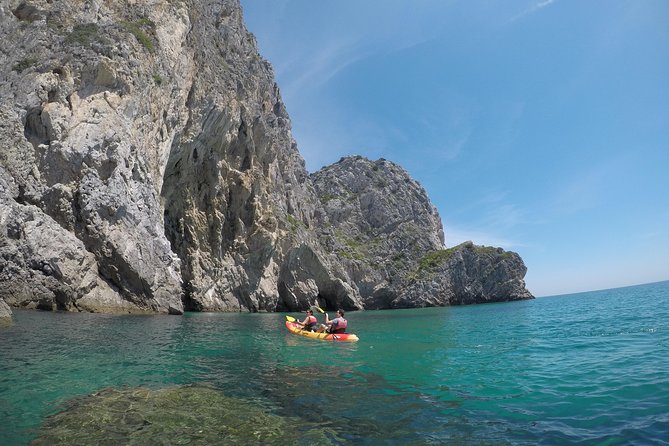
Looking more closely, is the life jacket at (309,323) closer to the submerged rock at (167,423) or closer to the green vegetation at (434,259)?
the submerged rock at (167,423)

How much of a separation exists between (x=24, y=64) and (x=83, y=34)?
230 inches

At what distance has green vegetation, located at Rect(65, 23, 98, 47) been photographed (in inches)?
1286

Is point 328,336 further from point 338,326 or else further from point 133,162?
point 133,162

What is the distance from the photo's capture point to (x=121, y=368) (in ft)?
37.7

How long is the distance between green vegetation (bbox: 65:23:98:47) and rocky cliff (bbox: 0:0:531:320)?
145 millimetres

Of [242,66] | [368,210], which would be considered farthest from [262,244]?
[368,210]

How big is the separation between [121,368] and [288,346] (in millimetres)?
8474

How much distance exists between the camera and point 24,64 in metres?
29.9

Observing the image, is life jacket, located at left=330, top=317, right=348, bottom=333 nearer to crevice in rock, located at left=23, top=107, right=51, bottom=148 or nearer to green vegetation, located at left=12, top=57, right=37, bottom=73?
crevice in rock, located at left=23, top=107, right=51, bottom=148

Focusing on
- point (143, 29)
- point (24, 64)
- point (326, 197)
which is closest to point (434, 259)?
point (326, 197)

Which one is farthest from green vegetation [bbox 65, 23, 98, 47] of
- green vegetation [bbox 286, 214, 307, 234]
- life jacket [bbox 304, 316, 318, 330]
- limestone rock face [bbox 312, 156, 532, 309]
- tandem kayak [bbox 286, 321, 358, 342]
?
limestone rock face [bbox 312, 156, 532, 309]

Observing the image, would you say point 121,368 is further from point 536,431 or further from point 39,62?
point 39,62

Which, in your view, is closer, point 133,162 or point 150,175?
point 133,162

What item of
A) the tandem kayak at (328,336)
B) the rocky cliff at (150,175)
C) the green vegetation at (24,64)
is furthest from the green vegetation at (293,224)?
the tandem kayak at (328,336)
